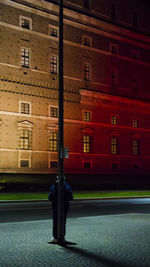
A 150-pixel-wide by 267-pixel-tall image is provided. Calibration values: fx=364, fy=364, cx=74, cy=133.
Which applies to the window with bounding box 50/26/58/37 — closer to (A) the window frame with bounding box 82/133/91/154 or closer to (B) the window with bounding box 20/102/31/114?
(B) the window with bounding box 20/102/31/114

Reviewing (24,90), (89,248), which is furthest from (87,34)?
(89,248)

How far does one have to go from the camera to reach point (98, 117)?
157 feet

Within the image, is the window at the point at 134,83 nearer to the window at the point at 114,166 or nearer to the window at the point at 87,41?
the window at the point at 87,41

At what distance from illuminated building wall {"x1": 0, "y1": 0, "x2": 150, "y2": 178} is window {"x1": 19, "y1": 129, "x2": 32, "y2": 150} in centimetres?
11

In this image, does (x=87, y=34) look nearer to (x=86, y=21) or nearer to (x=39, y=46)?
(x=86, y=21)

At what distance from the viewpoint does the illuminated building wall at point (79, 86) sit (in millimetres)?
40469

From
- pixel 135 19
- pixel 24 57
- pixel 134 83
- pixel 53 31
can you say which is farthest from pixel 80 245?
pixel 135 19

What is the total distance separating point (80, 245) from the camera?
9031 mm

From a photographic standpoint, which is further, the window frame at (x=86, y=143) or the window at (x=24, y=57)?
the window frame at (x=86, y=143)

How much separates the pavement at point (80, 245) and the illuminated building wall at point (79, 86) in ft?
90.6

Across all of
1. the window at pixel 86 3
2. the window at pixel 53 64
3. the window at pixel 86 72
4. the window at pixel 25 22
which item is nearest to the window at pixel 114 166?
the window at pixel 86 72

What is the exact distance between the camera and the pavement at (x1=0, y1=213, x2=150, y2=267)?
7.33 metres

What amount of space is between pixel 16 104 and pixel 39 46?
7.79 meters

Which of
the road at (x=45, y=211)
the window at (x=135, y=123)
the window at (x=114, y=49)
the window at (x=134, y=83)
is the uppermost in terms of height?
the window at (x=114, y=49)
